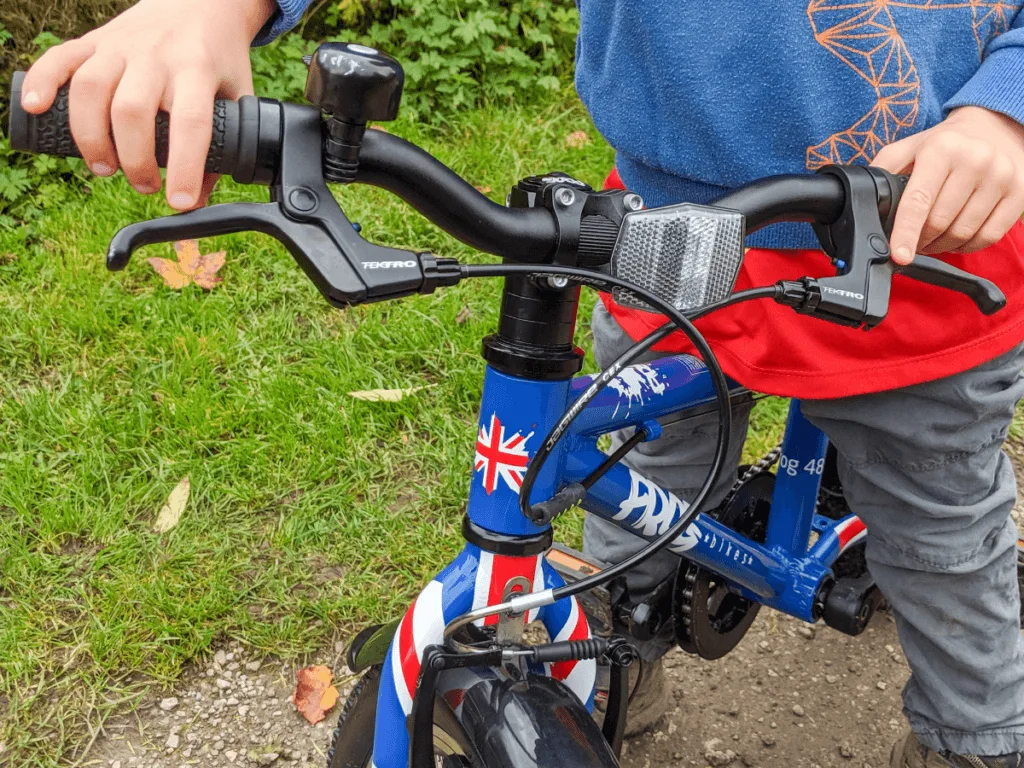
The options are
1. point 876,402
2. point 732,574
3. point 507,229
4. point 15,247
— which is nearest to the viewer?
point 507,229

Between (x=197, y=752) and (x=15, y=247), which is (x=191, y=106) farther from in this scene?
(x=15, y=247)

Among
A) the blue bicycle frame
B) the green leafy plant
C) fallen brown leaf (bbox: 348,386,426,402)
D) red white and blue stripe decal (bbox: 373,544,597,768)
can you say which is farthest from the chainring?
the green leafy plant

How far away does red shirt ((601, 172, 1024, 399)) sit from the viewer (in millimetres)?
1334

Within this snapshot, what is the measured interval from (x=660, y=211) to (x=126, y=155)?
1.38ft

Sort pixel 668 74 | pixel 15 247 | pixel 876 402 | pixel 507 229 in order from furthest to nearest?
pixel 15 247, pixel 876 402, pixel 668 74, pixel 507 229

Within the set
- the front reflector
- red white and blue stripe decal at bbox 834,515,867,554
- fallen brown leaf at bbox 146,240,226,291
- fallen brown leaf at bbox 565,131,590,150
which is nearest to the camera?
the front reflector

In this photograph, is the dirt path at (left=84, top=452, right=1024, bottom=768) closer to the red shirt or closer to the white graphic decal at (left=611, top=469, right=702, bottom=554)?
the white graphic decal at (left=611, top=469, right=702, bottom=554)

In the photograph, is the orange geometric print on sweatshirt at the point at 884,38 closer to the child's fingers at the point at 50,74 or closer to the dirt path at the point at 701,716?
the child's fingers at the point at 50,74

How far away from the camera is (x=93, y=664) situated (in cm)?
205

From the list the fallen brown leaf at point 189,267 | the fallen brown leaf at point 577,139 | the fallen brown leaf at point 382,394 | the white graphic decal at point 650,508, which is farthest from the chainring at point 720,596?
the fallen brown leaf at point 577,139

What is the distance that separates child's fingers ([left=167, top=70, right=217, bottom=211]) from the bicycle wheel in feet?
2.17

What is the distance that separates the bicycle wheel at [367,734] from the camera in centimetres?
112

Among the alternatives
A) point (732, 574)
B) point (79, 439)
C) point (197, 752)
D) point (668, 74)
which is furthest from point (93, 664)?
point (668, 74)

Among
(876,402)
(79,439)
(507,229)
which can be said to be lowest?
(79,439)
